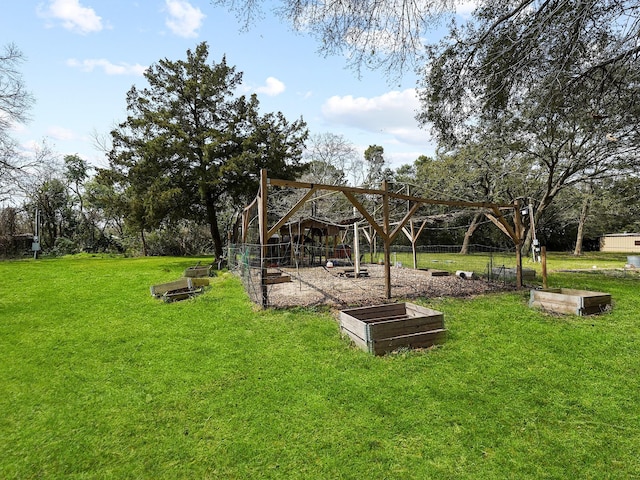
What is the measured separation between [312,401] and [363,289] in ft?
20.7

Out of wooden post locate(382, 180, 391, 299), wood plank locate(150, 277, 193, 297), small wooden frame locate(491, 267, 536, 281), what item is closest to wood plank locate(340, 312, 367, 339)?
wooden post locate(382, 180, 391, 299)

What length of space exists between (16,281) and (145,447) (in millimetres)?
12444

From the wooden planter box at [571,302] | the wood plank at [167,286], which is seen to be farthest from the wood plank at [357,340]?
the wood plank at [167,286]

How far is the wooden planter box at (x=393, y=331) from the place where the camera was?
15.0 ft

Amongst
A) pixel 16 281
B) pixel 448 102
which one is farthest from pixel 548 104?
pixel 16 281

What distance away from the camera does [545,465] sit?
2.44 meters

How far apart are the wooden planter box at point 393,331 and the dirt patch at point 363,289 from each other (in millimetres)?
2240

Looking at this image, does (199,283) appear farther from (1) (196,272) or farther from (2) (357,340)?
(2) (357,340)

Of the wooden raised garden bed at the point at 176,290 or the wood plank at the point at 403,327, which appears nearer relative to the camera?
the wood plank at the point at 403,327

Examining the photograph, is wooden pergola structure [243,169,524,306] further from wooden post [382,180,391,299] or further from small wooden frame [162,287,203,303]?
small wooden frame [162,287,203,303]

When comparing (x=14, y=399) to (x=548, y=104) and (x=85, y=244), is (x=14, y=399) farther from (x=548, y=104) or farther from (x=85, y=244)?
(x=85, y=244)

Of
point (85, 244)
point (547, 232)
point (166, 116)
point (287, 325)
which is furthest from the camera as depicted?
point (547, 232)

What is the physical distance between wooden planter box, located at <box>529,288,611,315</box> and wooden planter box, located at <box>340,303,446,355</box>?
347 centimetres

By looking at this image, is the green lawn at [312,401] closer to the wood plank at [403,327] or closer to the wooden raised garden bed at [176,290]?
the wood plank at [403,327]
